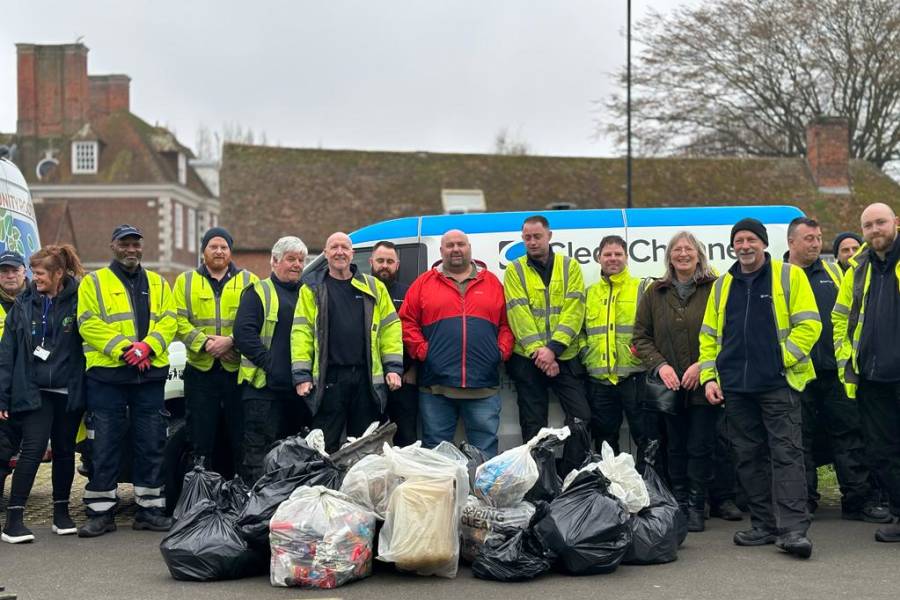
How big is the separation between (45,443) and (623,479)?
158 inches

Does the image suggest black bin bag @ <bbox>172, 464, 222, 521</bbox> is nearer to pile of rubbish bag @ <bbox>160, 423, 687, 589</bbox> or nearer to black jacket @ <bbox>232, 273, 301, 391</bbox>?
pile of rubbish bag @ <bbox>160, 423, 687, 589</bbox>

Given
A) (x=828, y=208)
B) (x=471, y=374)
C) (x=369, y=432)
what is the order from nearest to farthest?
(x=369, y=432)
(x=471, y=374)
(x=828, y=208)

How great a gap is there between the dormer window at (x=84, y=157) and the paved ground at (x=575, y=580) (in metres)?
53.2

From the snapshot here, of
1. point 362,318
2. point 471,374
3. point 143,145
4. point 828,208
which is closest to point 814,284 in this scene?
point 471,374

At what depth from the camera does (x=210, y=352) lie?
835cm

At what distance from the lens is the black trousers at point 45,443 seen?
7930mm

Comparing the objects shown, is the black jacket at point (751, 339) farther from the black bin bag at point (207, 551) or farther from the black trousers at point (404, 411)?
the black bin bag at point (207, 551)

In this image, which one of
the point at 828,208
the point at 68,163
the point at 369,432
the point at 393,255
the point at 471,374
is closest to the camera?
the point at 369,432

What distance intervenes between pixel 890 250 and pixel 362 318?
11.5 feet

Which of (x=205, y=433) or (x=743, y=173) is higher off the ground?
(x=743, y=173)

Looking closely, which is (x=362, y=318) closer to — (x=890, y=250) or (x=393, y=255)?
(x=393, y=255)

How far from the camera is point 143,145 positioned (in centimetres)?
5819

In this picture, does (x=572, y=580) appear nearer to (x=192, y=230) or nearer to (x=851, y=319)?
(x=851, y=319)

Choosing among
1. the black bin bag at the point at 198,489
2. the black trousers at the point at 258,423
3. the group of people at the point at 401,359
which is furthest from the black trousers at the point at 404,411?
the black bin bag at the point at 198,489
